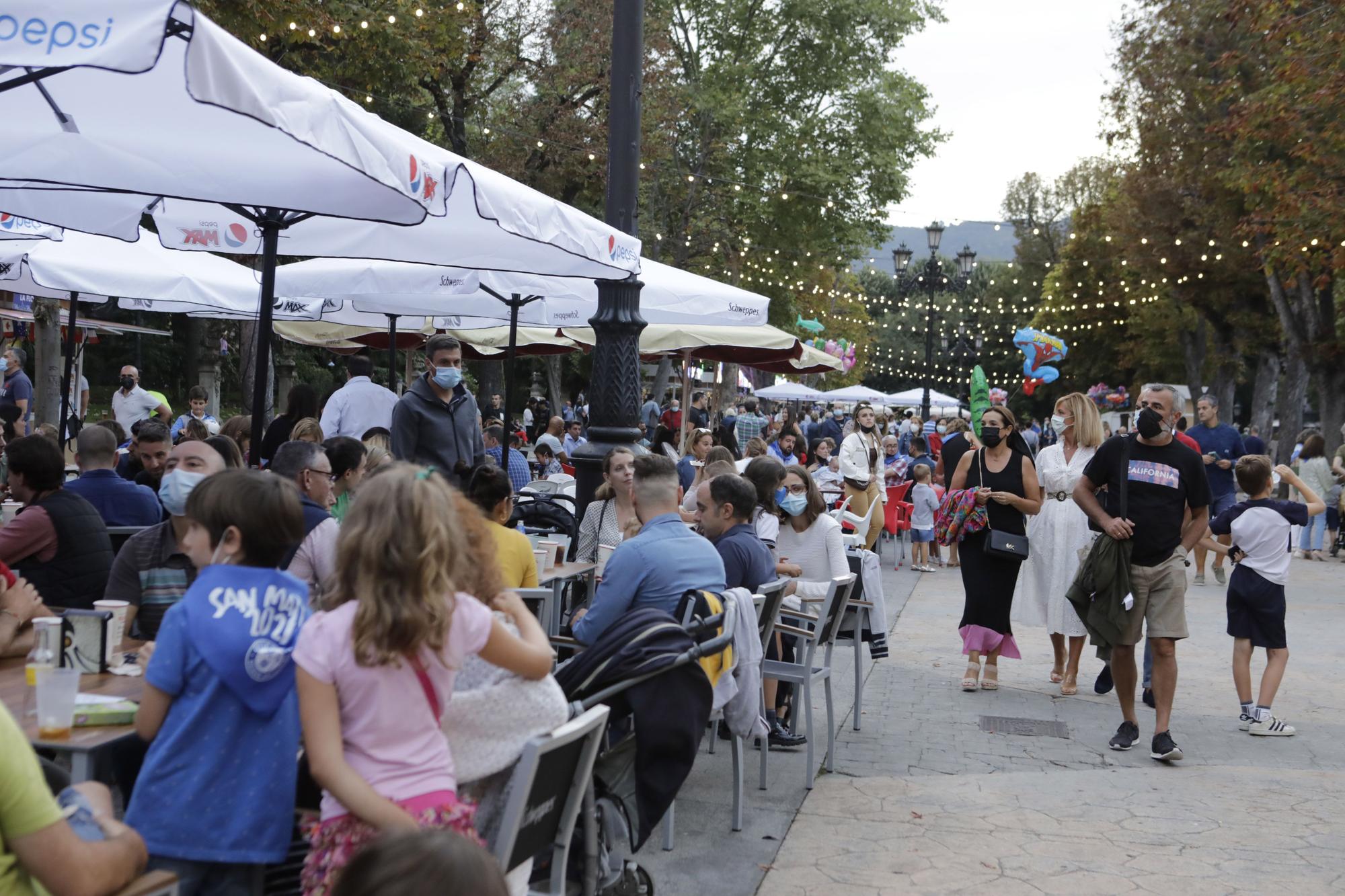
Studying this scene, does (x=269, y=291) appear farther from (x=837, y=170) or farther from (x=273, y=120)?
(x=837, y=170)

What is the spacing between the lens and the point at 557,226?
640cm

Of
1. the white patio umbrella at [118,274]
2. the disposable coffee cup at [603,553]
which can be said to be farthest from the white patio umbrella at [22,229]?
the disposable coffee cup at [603,553]

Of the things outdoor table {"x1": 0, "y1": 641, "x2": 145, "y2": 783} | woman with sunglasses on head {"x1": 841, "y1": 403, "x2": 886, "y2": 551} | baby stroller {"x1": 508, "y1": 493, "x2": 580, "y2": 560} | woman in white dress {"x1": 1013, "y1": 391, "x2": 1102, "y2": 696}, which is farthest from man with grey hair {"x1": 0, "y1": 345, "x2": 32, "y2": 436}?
outdoor table {"x1": 0, "y1": 641, "x2": 145, "y2": 783}

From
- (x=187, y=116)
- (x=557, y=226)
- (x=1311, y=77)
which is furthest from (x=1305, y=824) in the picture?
(x=1311, y=77)

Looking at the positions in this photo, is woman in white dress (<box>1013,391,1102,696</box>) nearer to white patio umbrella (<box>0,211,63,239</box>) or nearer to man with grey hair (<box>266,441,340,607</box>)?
man with grey hair (<box>266,441,340,607</box>)

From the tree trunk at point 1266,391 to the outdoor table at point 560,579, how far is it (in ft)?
101

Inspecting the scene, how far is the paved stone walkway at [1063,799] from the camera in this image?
518cm

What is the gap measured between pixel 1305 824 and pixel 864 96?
34.3 metres

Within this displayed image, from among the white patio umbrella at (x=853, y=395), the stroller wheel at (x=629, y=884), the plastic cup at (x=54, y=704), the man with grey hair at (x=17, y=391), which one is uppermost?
the white patio umbrella at (x=853, y=395)

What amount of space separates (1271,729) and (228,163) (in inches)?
264

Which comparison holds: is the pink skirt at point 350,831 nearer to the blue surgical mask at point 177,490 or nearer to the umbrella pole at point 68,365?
the blue surgical mask at point 177,490

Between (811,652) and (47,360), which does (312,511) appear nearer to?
(811,652)

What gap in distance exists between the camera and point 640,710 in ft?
12.4

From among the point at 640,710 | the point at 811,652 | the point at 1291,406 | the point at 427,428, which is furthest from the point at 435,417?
the point at 1291,406
